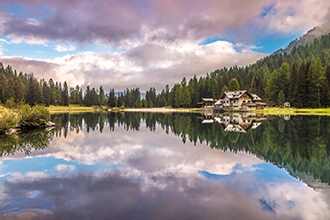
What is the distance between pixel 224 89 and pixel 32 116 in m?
87.9

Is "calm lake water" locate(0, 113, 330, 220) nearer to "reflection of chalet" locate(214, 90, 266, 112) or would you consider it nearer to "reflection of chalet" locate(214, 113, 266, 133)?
"reflection of chalet" locate(214, 113, 266, 133)

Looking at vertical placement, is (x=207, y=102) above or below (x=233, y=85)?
below

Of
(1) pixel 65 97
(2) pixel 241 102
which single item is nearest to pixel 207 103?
(2) pixel 241 102

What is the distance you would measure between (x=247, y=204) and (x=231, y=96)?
90.6 m

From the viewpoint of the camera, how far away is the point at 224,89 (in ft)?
363

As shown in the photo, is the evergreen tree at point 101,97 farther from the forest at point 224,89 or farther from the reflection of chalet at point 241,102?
the reflection of chalet at point 241,102

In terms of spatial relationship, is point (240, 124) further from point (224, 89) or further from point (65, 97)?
point (65, 97)

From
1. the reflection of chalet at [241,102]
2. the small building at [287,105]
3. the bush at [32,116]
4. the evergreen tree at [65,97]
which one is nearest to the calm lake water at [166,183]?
the bush at [32,116]

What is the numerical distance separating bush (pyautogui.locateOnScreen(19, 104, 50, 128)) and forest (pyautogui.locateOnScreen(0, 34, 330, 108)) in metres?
8.71

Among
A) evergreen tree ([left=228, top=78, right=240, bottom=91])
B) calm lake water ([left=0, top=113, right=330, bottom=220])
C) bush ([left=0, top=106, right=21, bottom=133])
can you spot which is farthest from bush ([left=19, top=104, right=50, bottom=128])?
evergreen tree ([left=228, top=78, right=240, bottom=91])

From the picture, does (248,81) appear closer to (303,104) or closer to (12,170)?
(303,104)

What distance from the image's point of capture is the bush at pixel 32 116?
104ft

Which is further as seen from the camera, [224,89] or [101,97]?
[101,97]

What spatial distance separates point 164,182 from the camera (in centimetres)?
1111
